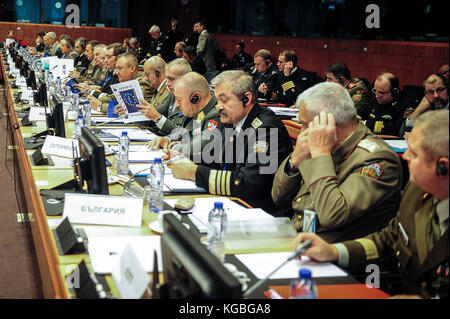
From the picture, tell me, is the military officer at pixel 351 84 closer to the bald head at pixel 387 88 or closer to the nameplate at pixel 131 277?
the bald head at pixel 387 88

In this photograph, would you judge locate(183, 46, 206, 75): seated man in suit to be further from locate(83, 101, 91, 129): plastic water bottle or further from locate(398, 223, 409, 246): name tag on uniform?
locate(398, 223, 409, 246): name tag on uniform

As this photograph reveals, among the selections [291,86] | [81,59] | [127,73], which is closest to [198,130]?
[127,73]

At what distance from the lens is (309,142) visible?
192cm

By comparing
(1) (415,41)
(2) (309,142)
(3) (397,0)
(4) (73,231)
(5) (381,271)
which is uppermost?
(3) (397,0)

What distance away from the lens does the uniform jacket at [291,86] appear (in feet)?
20.9

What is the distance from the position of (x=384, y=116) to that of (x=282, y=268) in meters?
3.51

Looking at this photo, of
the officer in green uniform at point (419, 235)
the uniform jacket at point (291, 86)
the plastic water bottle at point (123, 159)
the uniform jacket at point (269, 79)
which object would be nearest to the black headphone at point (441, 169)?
the officer in green uniform at point (419, 235)

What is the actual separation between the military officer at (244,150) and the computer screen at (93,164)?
23.3 inches

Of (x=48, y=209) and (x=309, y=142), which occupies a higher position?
(x=309, y=142)

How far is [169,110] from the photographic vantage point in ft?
14.0

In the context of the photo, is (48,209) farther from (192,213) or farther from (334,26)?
(334,26)

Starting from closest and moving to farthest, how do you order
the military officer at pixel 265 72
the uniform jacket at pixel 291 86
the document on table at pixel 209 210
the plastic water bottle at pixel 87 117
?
the document on table at pixel 209 210
the plastic water bottle at pixel 87 117
the uniform jacket at pixel 291 86
the military officer at pixel 265 72

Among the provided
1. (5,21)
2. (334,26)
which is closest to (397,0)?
(334,26)

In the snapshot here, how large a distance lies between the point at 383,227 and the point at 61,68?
577cm
